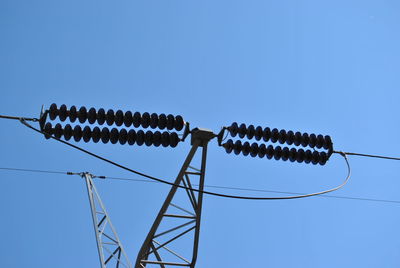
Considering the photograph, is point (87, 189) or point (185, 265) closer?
point (185, 265)

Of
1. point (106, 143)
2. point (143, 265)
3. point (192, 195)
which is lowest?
point (143, 265)

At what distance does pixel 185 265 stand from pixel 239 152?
10.7ft

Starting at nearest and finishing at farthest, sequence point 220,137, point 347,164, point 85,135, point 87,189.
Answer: point 85,135
point 220,137
point 347,164
point 87,189

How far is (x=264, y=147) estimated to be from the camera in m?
14.3

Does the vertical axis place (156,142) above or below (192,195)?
above

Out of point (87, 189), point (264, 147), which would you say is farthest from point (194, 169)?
Result: point (87, 189)

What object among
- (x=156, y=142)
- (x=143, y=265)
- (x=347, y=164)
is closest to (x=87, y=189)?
(x=143, y=265)

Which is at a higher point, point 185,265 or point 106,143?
point 106,143

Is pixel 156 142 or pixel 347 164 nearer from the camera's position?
pixel 156 142

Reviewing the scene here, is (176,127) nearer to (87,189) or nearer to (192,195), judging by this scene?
(192,195)

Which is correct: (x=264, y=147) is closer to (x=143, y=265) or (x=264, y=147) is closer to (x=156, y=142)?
(x=156, y=142)

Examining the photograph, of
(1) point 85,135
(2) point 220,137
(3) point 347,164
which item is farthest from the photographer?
(3) point 347,164

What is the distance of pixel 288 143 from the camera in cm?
1458

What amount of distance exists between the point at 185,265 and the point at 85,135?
4.31 m
